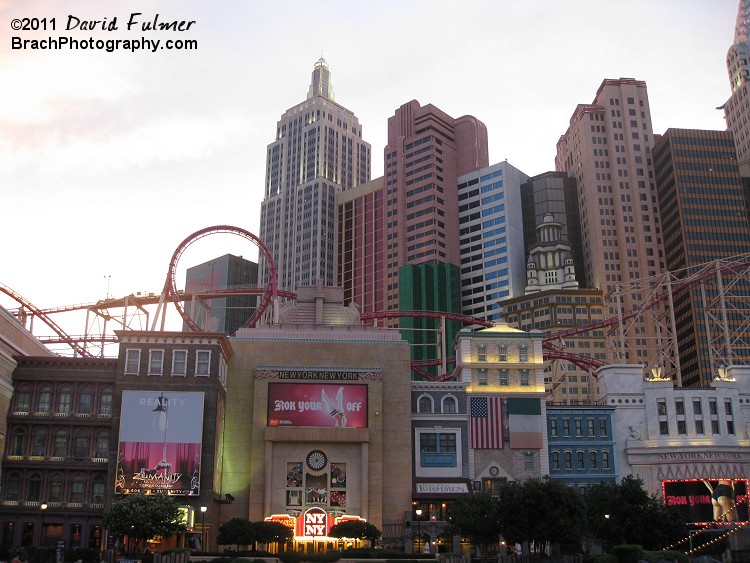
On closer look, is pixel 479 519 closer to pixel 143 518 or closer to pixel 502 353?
pixel 143 518

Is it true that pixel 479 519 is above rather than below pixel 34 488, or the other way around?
below

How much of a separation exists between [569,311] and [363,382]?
111m

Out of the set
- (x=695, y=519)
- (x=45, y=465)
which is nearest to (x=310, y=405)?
(x=45, y=465)

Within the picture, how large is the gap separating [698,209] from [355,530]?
14234 cm

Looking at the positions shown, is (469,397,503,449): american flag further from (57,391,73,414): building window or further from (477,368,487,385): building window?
(57,391,73,414): building window

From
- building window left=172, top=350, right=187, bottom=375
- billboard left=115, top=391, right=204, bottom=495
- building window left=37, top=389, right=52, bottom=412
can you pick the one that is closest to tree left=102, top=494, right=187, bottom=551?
billboard left=115, top=391, right=204, bottom=495

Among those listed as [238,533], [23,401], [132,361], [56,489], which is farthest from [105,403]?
[238,533]

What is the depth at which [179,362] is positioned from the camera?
275 ft

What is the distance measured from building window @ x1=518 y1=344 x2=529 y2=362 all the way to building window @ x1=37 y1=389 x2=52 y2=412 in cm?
5256

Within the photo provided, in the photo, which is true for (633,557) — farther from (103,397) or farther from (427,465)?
(103,397)

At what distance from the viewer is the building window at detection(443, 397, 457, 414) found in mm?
95250

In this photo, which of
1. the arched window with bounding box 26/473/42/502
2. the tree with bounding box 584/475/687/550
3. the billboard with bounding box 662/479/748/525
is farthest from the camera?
the billboard with bounding box 662/479/748/525

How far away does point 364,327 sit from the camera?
98000mm

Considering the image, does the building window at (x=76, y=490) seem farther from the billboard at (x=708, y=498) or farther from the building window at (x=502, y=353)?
the billboard at (x=708, y=498)
